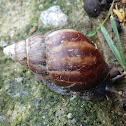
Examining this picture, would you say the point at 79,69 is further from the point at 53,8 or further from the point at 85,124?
the point at 53,8

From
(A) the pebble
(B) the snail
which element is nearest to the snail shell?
(B) the snail

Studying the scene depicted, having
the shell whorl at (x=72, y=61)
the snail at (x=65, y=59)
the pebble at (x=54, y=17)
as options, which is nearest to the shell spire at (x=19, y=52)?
the snail at (x=65, y=59)

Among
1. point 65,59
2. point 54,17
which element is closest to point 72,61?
point 65,59

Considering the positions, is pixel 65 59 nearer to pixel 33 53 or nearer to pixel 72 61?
pixel 72 61

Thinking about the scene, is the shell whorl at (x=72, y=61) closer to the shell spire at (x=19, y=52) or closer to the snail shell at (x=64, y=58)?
the snail shell at (x=64, y=58)

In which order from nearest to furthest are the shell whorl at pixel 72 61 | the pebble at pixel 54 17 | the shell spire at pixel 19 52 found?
the shell whorl at pixel 72 61, the shell spire at pixel 19 52, the pebble at pixel 54 17

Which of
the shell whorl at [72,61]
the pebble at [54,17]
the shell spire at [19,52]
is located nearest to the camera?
the shell whorl at [72,61]
